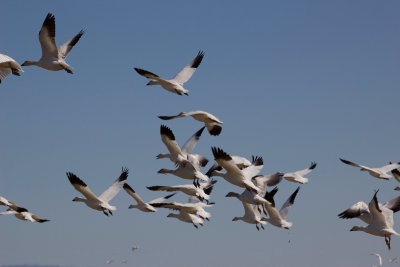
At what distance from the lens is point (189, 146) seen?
77.1 ft

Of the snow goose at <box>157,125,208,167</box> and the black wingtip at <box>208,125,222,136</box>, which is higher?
the black wingtip at <box>208,125,222,136</box>

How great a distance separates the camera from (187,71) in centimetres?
2469

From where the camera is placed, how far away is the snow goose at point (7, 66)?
1783 cm

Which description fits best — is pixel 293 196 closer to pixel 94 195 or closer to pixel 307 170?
pixel 307 170

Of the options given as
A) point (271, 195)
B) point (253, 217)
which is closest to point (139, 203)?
point (253, 217)

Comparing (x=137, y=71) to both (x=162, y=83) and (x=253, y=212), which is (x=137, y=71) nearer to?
(x=162, y=83)

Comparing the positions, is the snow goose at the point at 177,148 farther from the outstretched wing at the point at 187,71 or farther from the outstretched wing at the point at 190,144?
the outstretched wing at the point at 187,71

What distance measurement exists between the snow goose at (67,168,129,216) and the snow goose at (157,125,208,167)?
5.99 feet

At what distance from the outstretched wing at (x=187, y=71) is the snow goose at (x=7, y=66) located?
7.22m

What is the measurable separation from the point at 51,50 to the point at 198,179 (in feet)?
19.9

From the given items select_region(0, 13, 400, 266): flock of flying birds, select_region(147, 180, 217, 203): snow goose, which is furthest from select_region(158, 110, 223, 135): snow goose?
select_region(147, 180, 217, 203): snow goose

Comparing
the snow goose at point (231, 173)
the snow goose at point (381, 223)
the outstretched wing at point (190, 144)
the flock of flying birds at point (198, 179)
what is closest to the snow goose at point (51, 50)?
the flock of flying birds at point (198, 179)

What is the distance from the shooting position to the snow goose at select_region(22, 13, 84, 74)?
68.9ft

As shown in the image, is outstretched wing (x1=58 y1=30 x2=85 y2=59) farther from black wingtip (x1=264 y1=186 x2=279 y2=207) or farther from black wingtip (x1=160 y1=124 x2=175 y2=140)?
black wingtip (x1=264 y1=186 x2=279 y2=207)
